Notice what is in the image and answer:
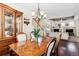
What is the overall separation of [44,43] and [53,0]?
0.76 metres

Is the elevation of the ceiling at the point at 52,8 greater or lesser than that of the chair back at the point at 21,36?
greater

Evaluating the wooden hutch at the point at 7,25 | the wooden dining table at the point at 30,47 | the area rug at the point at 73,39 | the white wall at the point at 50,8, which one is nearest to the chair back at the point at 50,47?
the wooden dining table at the point at 30,47

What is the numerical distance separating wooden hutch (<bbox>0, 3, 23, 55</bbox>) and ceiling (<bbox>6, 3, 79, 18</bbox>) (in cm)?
11

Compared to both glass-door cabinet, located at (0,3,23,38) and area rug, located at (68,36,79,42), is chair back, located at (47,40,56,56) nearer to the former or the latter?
area rug, located at (68,36,79,42)

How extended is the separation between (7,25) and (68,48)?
1.10 metres

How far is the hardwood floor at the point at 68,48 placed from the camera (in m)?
2.04

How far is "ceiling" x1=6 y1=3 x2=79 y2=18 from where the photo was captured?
204 cm

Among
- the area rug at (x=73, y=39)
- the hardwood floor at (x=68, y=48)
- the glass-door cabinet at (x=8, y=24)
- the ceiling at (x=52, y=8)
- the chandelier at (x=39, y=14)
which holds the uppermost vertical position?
the ceiling at (x=52, y=8)

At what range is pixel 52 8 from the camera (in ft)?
6.76

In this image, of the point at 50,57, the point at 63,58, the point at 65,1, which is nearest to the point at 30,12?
the point at 65,1

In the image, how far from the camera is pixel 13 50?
1.99 m

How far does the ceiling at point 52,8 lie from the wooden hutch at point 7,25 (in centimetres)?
11

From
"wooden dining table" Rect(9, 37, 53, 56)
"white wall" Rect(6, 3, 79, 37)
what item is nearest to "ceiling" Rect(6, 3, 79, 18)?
"white wall" Rect(6, 3, 79, 37)

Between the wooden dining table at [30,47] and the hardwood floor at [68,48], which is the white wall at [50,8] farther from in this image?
the hardwood floor at [68,48]
